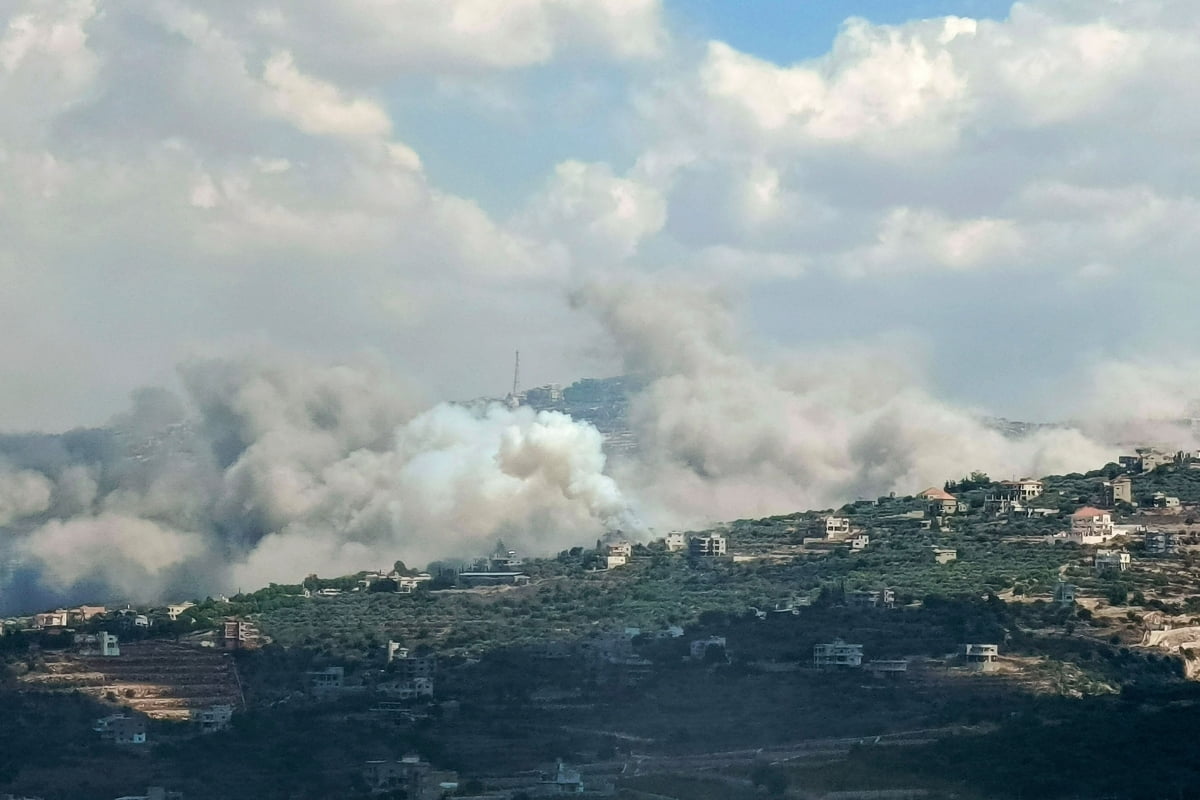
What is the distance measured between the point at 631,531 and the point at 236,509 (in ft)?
56.9

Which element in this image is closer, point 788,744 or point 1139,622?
point 788,744

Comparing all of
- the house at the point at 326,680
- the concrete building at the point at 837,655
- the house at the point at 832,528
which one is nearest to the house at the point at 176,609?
the house at the point at 326,680

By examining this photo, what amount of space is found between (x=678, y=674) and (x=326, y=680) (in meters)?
10.5

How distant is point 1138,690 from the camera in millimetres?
78125

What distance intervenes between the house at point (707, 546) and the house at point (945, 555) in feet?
27.0

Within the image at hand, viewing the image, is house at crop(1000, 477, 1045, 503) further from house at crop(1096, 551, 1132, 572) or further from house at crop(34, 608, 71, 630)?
house at crop(34, 608, 71, 630)

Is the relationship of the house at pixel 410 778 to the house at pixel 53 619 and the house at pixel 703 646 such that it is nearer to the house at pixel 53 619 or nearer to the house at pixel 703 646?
the house at pixel 703 646

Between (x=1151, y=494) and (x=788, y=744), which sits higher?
(x=1151, y=494)

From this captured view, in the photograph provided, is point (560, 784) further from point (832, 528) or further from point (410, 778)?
point (832, 528)

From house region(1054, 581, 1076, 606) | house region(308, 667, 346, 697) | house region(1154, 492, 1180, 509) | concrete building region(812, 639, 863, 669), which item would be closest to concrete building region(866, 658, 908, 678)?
concrete building region(812, 639, 863, 669)

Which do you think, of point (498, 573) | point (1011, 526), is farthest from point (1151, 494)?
point (498, 573)

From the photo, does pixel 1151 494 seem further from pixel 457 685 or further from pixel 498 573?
pixel 457 685

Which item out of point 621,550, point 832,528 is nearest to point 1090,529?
point 832,528

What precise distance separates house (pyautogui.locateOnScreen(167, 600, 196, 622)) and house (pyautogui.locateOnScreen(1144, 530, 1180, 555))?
30604 mm
